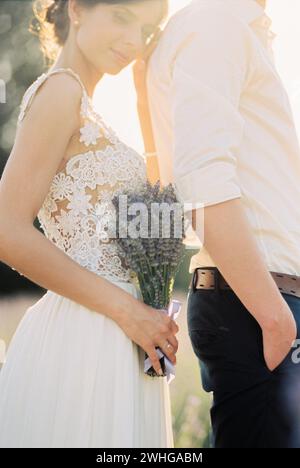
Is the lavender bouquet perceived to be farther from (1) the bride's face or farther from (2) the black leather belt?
(1) the bride's face

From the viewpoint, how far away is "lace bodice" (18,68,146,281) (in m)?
2.14

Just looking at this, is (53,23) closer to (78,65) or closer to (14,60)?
(78,65)

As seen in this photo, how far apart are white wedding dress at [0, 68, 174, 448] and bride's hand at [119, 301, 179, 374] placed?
4cm

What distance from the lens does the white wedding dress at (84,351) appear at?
6.40 ft

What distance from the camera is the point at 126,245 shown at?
199cm

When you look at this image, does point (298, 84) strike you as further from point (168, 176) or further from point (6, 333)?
point (6, 333)

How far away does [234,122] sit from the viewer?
1.90 meters

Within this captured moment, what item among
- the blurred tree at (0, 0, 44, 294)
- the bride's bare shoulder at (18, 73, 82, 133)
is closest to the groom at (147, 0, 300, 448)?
the bride's bare shoulder at (18, 73, 82, 133)

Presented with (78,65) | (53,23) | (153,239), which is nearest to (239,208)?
(153,239)

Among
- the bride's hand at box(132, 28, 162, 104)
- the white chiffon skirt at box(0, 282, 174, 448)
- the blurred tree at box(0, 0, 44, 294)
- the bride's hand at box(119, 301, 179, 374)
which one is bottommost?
the blurred tree at box(0, 0, 44, 294)

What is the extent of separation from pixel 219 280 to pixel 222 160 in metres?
0.32

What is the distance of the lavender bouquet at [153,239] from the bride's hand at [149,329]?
25 mm

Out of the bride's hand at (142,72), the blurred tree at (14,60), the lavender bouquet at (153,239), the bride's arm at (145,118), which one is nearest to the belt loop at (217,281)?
the lavender bouquet at (153,239)

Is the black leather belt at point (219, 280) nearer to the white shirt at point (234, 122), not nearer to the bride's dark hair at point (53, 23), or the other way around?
the white shirt at point (234, 122)
